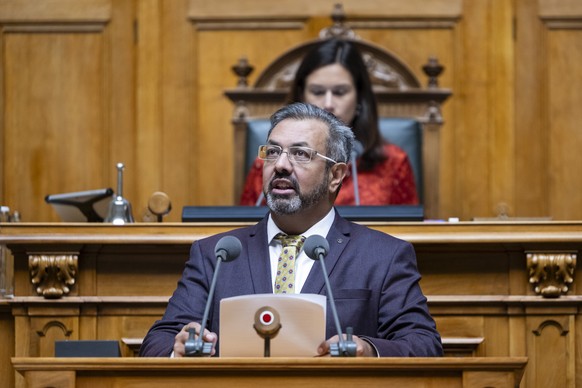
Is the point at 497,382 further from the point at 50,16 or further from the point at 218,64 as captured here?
the point at 50,16

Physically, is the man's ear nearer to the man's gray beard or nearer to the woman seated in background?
the man's gray beard

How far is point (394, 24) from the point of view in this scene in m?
5.62

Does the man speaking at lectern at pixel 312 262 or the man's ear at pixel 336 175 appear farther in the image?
the man's ear at pixel 336 175

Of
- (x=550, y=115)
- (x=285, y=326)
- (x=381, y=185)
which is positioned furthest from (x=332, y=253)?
(x=550, y=115)

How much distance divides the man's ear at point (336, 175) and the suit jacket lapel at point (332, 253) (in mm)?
70

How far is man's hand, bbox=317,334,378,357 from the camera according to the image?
257 centimetres

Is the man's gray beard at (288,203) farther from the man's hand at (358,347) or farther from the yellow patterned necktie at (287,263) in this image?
the man's hand at (358,347)

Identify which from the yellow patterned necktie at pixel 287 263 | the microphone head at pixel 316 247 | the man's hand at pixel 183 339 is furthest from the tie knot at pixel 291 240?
the man's hand at pixel 183 339

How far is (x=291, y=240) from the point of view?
10.2ft

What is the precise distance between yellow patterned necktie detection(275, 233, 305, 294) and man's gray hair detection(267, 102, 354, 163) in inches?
9.8

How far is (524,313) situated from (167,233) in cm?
101

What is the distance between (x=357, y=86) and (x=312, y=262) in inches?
64.5

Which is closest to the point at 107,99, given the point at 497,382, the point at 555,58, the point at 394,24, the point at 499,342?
the point at 394,24

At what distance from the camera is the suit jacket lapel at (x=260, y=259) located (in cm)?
300
